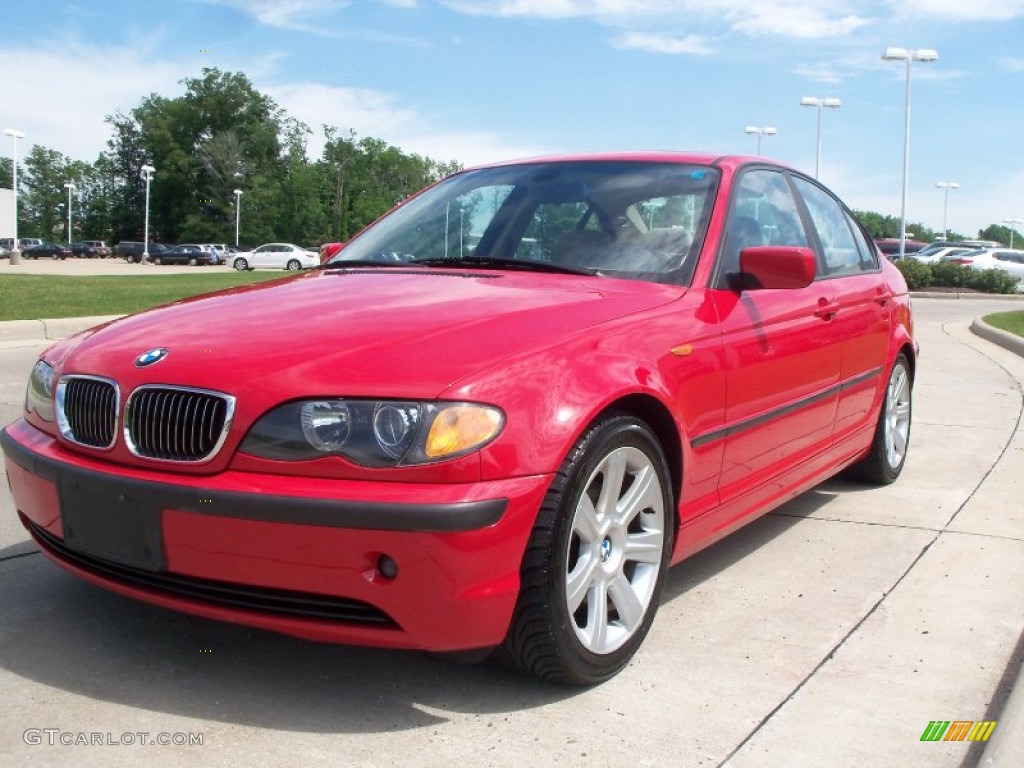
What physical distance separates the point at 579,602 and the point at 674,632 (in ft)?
2.13

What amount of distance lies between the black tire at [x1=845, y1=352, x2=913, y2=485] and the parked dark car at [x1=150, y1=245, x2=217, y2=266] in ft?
231

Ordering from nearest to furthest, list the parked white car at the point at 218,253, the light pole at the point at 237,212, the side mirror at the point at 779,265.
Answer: the side mirror at the point at 779,265
the parked white car at the point at 218,253
the light pole at the point at 237,212

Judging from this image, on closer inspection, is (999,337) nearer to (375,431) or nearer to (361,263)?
(361,263)

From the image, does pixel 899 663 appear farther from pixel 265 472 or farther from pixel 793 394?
pixel 265 472

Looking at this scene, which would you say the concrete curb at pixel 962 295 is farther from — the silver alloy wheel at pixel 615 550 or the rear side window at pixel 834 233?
the silver alloy wheel at pixel 615 550

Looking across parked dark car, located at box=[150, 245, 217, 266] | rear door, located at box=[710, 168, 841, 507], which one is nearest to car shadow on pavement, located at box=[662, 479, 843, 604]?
rear door, located at box=[710, 168, 841, 507]

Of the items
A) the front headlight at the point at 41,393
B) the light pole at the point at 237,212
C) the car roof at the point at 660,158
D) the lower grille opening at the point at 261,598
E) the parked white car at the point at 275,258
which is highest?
the light pole at the point at 237,212

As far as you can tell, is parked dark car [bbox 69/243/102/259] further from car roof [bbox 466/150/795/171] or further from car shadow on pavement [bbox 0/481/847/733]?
car shadow on pavement [bbox 0/481/847/733]

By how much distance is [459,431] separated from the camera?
2479 mm

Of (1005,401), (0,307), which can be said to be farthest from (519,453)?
(0,307)

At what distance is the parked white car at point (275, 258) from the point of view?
2345 inches

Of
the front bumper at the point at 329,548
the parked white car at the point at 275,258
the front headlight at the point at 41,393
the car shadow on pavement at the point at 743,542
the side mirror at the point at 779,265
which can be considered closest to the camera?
the front bumper at the point at 329,548

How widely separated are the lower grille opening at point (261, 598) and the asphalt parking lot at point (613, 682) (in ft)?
0.91

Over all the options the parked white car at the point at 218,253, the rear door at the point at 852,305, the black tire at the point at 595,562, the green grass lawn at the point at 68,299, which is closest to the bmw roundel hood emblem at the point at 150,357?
the black tire at the point at 595,562
